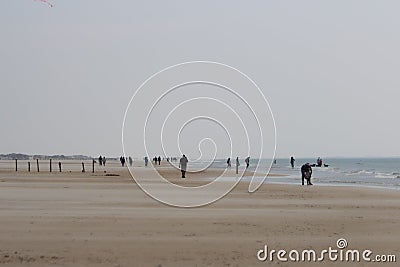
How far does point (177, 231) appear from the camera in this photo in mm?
15570

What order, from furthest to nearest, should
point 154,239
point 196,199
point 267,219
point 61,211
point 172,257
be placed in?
point 196,199
point 61,211
point 267,219
point 154,239
point 172,257

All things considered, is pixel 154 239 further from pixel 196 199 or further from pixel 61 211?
pixel 196 199

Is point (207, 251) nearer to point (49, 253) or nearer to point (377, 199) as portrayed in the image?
point (49, 253)

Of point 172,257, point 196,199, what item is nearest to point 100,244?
point 172,257

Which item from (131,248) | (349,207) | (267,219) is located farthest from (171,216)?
(349,207)

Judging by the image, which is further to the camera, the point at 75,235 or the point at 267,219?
the point at 267,219

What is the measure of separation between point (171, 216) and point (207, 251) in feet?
21.1

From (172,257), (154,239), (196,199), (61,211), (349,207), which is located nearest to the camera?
(172,257)

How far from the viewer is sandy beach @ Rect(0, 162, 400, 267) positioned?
1201 cm

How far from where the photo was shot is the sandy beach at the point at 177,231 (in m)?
12.0

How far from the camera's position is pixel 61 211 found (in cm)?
1994

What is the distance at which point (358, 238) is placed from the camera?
579 inches

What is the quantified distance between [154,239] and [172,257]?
7.08 feet

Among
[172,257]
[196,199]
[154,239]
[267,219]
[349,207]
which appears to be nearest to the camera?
[172,257]
